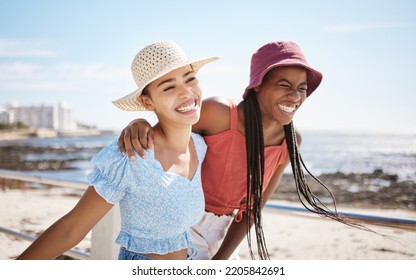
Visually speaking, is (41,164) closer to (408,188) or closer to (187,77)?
(408,188)

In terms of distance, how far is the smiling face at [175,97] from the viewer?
1.65m

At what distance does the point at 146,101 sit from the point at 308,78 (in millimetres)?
994

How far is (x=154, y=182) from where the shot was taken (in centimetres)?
155

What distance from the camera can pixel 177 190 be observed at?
161cm

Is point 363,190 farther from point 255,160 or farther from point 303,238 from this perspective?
point 255,160

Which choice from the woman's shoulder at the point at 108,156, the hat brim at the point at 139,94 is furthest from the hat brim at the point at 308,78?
the woman's shoulder at the point at 108,156

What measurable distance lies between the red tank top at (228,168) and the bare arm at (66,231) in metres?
0.75

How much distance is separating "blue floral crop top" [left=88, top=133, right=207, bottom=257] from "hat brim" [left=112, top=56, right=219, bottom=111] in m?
0.24

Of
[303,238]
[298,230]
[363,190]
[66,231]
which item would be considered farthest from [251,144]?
[363,190]

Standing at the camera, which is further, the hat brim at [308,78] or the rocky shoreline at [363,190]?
the rocky shoreline at [363,190]

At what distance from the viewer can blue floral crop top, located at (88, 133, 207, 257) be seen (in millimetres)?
1488

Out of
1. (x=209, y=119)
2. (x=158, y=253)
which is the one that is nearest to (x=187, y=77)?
(x=209, y=119)

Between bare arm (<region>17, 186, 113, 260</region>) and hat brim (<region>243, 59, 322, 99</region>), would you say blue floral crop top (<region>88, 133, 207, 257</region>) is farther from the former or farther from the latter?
hat brim (<region>243, 59, 322, 99</region>)

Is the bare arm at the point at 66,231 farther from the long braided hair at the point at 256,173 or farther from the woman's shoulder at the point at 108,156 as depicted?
the long braided hair at the point at 256,173
